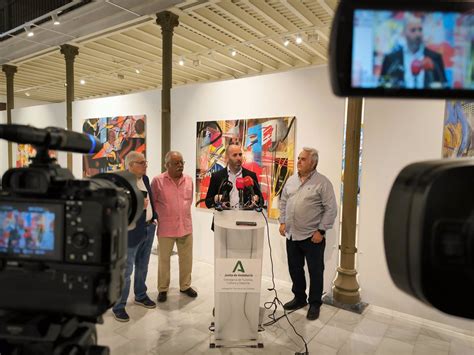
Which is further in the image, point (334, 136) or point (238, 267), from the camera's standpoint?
point (334, 136)

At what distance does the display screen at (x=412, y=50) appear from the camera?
0.60 meters

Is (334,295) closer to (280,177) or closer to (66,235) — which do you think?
(280,177)

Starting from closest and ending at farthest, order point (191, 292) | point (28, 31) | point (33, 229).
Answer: point (33, 229) < point (191, 292) < point (28, 31)

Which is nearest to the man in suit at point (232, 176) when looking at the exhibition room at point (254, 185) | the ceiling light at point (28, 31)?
the exhibition room at point (254, 185)

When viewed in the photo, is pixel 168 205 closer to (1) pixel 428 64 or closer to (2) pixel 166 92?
(2) pixel 166 92

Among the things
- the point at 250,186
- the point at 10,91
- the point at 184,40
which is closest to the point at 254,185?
the point at 250,186

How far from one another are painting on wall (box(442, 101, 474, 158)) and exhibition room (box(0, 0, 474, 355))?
1 centimetres

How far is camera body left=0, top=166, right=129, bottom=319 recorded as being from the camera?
89 centimetres

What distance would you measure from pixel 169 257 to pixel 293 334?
1430 mm

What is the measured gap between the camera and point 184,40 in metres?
5.40

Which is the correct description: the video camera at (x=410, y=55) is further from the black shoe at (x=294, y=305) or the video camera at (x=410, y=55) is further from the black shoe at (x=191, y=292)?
the black shoe at (x=191, y=292)

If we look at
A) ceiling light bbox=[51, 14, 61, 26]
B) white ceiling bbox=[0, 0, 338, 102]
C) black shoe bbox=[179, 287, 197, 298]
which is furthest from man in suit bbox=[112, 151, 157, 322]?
ceiling light bbox=[51, 14, 61, 26]

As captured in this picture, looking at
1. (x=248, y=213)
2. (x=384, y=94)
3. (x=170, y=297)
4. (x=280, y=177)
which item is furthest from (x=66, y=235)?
(x=280, y=177)

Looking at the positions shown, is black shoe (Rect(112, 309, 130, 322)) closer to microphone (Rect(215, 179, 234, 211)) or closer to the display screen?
microphone (Rect(215, 179, 234, 211))
